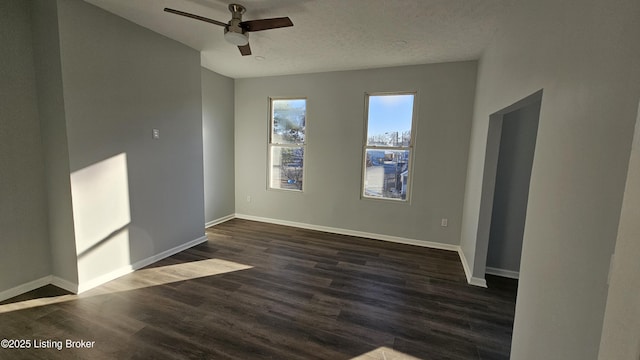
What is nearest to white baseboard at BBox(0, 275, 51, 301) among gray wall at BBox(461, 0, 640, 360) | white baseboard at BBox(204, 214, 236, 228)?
white baseboard at BBox(204, 214, 236, 228)

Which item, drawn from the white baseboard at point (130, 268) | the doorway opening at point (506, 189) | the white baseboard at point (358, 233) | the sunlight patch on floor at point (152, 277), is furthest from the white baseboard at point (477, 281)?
the white baseboard at point (130, 268)

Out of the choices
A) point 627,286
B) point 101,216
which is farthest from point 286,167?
point 627,286

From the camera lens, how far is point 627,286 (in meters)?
0.53

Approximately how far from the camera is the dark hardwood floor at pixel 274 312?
1.90 m

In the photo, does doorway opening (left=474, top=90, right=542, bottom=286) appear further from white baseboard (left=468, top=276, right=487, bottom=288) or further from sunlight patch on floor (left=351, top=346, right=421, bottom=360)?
sunlight patch on floor (left=351, top=346, right=421, bottom=360)

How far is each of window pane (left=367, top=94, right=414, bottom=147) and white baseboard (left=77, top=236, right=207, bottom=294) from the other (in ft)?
10.3

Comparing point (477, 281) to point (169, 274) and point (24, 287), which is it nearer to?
point (169, 274)

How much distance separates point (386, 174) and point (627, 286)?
12.1 ft

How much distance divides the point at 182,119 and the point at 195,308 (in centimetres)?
233

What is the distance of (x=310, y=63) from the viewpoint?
3840 mm

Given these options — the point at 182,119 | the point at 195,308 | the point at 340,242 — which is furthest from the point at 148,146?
the point at 340,242

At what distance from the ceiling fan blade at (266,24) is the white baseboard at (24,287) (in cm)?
318

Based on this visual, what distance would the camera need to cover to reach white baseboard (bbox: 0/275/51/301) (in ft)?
7.63

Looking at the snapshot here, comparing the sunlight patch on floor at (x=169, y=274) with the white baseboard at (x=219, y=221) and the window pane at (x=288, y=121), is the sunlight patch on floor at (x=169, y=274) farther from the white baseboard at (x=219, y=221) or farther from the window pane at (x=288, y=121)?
the window pane at (x=288, y=121)
